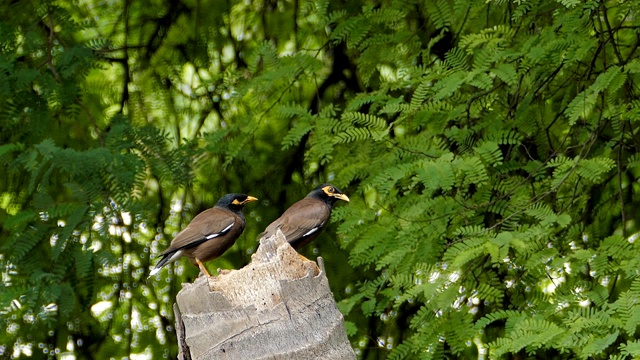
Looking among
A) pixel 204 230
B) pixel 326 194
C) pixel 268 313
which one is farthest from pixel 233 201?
pixel 268 313

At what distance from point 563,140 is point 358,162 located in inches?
50.6

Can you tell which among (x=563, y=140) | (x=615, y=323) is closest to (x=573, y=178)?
(x=563, y=140)

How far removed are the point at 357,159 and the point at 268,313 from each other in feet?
12.0

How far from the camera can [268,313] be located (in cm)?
355

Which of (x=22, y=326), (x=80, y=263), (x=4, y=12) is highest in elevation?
(x=4, y=12)

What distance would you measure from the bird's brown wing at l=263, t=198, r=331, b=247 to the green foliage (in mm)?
743

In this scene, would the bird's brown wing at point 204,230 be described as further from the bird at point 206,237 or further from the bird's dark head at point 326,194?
the bird's dark head at point 326,194

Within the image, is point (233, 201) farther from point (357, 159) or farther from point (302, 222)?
point (357, 159)

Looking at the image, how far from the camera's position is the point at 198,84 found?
8.82 m

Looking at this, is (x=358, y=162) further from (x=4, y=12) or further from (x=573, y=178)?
(x=4, y=12)

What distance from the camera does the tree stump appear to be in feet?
11.6

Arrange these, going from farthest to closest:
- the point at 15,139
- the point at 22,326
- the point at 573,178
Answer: the point at 22,326, the point at 15,139, the point at 573,178

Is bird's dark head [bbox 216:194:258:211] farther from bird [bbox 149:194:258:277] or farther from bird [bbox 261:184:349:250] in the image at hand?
bird [bbox 261:184:349:250]

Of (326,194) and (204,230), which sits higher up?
(204,230)
